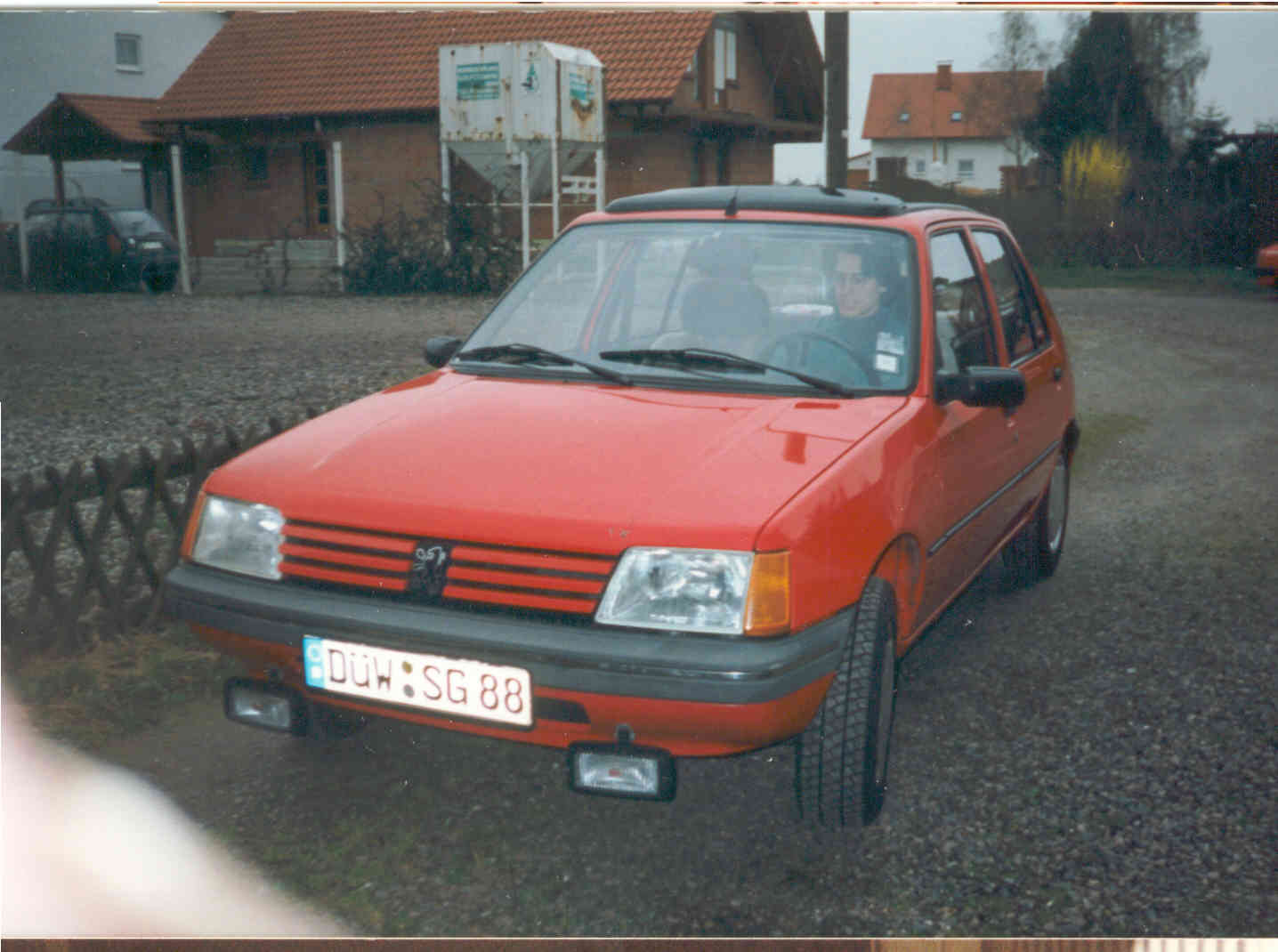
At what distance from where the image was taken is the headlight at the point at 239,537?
2.82 meters

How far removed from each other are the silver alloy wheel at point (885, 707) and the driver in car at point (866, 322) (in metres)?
0.75

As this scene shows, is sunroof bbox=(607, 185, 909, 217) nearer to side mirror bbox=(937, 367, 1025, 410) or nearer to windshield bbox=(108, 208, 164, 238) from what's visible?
side mirror bbox=(937, 367, 1025, 410)

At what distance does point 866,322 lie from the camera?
342 centimetres

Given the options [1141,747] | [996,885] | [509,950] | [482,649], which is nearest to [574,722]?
[482,649]

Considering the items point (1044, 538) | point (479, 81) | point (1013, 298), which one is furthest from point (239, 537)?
point (1044, 538)

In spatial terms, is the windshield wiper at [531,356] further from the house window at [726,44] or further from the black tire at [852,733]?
the house window at [726,44]

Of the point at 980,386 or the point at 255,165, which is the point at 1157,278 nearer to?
the point at 980,386

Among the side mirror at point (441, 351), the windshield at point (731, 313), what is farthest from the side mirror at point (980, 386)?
the side mirror at point (441, 351)

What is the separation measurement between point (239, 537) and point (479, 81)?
10.5 feet

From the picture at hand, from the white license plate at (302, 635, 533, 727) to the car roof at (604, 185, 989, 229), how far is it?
67.8 inches

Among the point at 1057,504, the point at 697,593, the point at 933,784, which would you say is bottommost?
the point at 933,784

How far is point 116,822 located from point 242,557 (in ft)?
2.65

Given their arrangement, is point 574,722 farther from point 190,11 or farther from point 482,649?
point 190,11

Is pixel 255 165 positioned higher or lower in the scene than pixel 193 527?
higher
